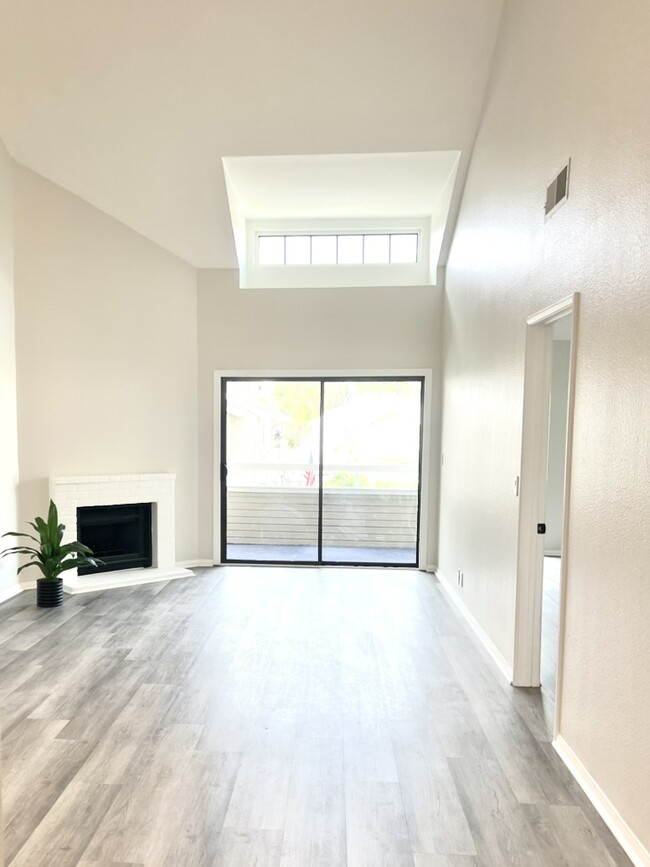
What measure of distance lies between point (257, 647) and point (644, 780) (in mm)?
2320

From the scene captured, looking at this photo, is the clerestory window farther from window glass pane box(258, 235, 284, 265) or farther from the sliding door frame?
the sliding door frame

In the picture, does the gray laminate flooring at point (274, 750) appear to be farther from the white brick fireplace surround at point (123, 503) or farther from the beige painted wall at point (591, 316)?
the white brick fireplace surround at point (123, 503)

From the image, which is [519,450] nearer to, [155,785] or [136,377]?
[155,785]

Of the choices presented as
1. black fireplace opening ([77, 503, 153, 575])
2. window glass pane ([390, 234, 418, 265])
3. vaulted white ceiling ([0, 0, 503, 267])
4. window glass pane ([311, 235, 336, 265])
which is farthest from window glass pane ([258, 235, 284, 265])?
black fireplace opening ([77, 503, 153, 575])

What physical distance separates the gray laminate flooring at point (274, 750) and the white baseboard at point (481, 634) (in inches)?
2.7

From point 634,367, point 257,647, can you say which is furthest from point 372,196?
point 257,647

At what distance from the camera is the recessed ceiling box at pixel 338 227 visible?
4.79 meters

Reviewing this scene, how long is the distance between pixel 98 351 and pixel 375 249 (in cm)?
311

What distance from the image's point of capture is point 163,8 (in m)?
3.22

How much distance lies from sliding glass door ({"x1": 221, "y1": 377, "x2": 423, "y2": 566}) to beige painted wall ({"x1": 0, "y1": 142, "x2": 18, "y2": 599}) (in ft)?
6.44

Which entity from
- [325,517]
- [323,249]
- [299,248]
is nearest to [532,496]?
[325,517]

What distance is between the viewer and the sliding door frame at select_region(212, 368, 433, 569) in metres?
5.32

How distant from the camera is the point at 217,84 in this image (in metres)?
3.66

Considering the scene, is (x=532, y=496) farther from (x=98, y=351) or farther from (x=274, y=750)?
(x=98, y=351)
